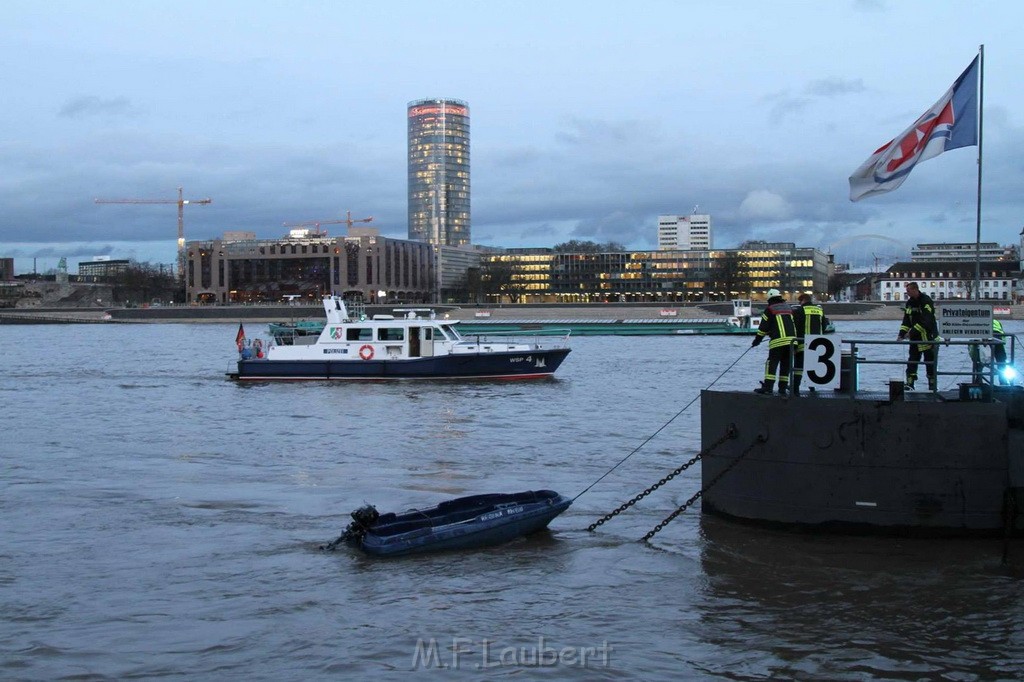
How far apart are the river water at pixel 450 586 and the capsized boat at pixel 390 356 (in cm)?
1973

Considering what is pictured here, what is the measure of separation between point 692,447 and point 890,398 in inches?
412

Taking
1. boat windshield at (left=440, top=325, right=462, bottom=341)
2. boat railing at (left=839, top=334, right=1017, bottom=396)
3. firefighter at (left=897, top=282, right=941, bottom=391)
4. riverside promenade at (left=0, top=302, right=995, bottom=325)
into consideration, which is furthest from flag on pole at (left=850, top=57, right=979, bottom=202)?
riverside promenade at (left=0, top=302, right=995, bottom=325)

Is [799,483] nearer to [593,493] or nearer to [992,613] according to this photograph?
[992,613]

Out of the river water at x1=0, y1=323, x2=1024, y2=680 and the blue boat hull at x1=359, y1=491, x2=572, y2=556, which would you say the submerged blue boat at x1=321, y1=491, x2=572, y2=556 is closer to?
the blue boat hull at x1=359, y1=491, x2=572, y2=556

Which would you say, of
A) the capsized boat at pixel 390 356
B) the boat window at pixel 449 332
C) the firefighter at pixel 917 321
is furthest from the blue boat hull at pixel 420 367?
the firefighter at pixel 917 321

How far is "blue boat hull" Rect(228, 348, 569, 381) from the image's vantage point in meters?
43.9

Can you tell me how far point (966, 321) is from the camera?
13.9 m

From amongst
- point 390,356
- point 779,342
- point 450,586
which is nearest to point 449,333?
point 390,356

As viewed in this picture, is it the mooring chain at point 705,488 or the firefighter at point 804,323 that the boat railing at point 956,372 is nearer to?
the firefighter at point 804,323

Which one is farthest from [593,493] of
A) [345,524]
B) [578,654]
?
[578,654]

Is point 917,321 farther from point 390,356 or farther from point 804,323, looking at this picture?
point 390,356

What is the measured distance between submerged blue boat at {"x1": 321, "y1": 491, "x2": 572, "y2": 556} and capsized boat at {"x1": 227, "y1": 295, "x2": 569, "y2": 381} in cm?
2831

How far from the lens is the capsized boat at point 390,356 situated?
44.0 m

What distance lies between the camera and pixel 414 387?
4322cm
